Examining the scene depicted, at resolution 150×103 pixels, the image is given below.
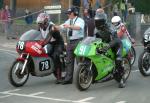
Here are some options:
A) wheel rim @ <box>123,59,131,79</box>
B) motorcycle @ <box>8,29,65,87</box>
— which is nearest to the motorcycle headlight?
motorcycle @ <box>8,29,65,87</box>

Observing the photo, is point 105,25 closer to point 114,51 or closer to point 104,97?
point 114,51

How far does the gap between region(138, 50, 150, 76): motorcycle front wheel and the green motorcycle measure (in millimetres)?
1760

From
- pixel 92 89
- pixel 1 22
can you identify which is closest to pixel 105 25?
pixel 92 89

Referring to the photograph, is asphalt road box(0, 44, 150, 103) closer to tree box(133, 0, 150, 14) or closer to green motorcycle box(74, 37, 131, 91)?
green motorcycle box(74, 37, 131, 91)

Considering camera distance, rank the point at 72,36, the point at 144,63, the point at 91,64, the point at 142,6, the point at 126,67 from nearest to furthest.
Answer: the point at 91,64 < the point at 72,36 < the point at 126,67 < the point at 144,63 < the point at 142,6

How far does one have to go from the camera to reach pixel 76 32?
488 inches

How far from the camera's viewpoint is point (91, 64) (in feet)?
37.7

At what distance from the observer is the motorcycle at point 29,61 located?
11836 millimetres

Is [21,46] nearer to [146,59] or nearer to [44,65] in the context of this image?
[44,65]

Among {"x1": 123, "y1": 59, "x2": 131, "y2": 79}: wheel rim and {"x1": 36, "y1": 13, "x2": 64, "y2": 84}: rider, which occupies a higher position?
{"x1": 36, "y1": 13, "x2": 64, "y2": 84}: rider

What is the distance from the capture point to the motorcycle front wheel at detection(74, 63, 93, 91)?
1122 centimetres

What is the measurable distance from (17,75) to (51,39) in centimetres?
127

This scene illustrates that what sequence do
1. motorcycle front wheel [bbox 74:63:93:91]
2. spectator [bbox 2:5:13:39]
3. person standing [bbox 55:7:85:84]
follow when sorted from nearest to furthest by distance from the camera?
motorcycle front wheel [bbox 74:63:93:91] < person standing [bbox 55:7:85:84] < spectator [bbox 2:5:13:39]

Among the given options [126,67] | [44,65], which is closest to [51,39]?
[44,65]
